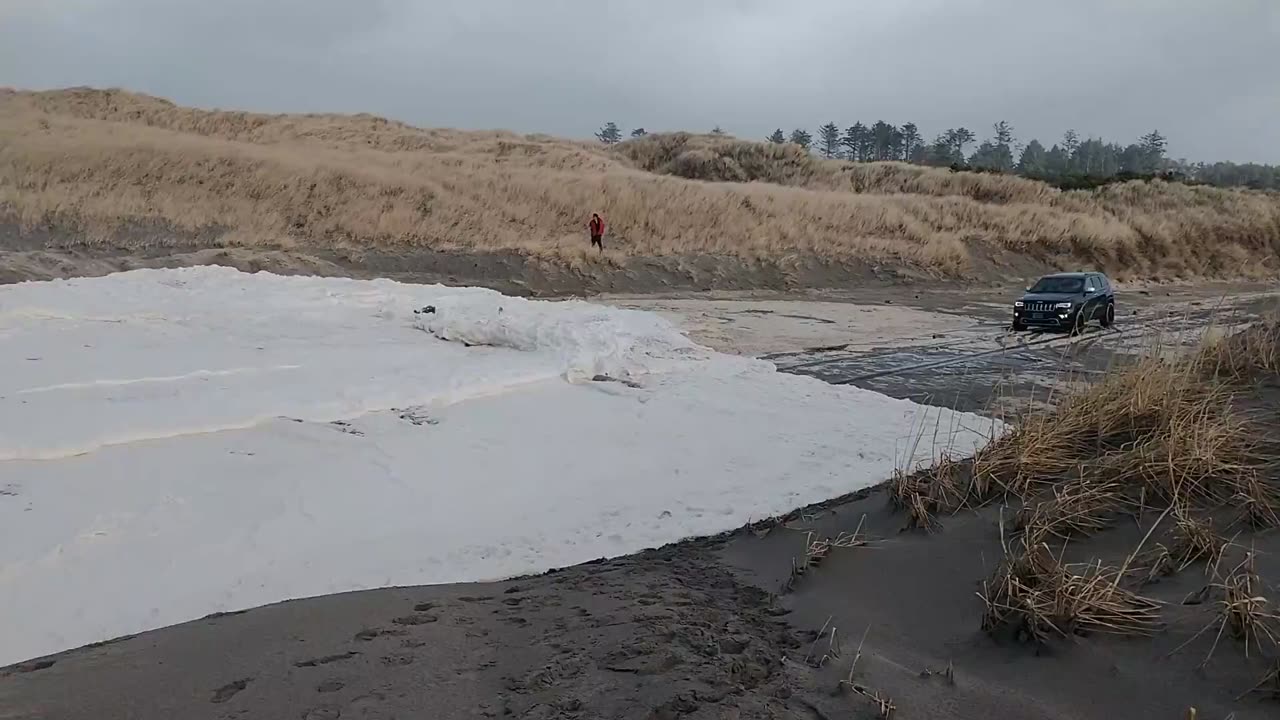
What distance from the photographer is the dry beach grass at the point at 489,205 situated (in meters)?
27.4

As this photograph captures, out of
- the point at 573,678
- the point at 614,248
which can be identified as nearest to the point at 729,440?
the point at 573,678

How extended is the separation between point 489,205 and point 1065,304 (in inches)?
798

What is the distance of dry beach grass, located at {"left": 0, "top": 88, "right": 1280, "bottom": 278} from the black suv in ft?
38.8

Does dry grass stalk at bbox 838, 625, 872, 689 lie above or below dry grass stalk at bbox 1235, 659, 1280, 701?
below

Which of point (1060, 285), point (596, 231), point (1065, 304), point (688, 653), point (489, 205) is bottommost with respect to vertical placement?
point (688, 653)

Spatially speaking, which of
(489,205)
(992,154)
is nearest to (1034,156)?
(992,154)

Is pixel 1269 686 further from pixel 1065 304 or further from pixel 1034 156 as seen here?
pixel 1034 156

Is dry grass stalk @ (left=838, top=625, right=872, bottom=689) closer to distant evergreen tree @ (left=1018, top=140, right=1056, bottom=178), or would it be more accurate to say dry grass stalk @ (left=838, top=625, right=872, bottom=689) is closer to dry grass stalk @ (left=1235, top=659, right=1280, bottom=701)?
dry grass stalk @ (left=1235, top=659, right=1280, bottom=701)

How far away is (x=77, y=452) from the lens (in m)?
7.06

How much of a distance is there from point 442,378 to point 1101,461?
7.21 meters

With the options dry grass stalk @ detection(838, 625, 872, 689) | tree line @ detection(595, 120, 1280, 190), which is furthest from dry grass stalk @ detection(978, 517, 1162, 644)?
tree line @ detection(595, 120, 1280, 190)

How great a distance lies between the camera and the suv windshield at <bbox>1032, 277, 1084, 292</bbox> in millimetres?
19108

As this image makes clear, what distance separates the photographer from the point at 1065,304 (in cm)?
1816

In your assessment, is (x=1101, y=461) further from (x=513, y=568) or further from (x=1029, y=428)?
(x=513, y=568)
